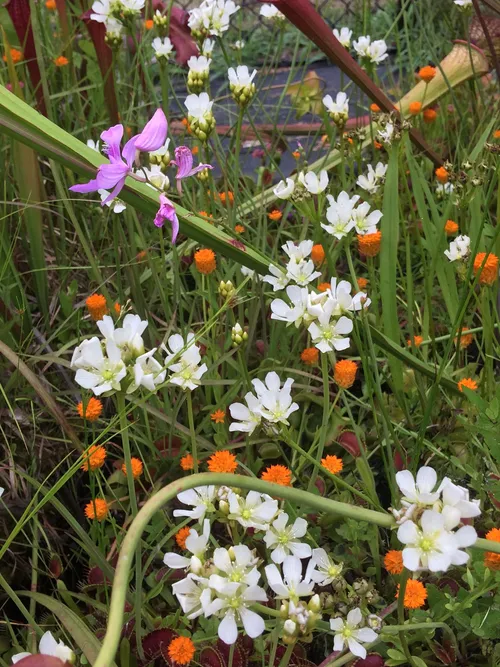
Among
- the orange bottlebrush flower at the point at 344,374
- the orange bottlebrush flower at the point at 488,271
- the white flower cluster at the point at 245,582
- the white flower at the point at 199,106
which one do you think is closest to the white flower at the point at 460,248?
the orange bottlebrush flower at the point at 488,271

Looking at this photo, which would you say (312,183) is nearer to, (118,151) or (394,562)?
(118,151)

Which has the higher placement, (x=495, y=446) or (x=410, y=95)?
(x=410, y=95)

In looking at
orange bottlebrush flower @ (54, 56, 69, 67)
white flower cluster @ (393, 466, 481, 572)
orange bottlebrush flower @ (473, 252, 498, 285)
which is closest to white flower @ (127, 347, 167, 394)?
white flower cluster @ (393, 466, 481, 572)

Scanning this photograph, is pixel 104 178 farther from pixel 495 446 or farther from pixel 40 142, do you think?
pixel 495 446

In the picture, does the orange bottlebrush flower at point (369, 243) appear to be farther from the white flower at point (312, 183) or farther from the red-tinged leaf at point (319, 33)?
the red-tinged leaf at point (319, 33)

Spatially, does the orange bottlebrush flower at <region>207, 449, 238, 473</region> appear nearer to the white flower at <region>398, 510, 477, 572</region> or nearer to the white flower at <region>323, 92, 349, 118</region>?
the white flower at <region>398, 510, 477, 572</region>

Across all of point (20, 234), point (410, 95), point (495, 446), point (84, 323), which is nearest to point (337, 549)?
point (495, 446)
